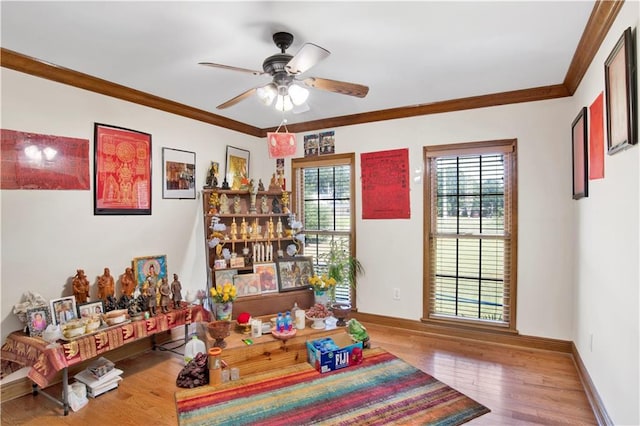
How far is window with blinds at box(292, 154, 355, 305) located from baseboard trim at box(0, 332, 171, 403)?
196 centimetres

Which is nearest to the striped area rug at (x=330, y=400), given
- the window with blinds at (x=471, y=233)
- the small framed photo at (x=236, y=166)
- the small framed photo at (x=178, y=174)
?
the window with blinds at (x=471, y=233)

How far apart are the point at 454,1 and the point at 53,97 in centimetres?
289

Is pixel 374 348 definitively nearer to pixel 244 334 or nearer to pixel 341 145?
pixel 244 334

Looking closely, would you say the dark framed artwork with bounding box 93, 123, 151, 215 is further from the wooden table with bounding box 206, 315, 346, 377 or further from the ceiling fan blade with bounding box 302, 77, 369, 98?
the ceiling fan blade with bounding box 302, 77, 369, 98

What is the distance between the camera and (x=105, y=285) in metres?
2.85

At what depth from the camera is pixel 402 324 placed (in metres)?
3.79

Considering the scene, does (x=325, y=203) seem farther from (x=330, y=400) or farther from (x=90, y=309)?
(x=90, y=309)

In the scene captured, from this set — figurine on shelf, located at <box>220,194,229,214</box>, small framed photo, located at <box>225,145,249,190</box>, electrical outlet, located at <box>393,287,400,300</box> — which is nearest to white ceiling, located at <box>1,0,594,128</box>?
figurine on shelf, located at <box>220,194,229,214</box>

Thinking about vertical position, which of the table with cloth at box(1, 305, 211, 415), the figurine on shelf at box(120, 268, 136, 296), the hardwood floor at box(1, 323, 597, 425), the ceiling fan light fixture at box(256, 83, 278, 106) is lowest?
the hardwood floor at box(1, 323, 597, 425)

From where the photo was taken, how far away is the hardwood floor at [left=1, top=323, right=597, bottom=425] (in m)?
2.22

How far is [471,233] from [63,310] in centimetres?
366

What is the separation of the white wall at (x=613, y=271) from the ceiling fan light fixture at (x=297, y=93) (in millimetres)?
1697

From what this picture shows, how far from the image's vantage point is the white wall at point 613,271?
158 cm

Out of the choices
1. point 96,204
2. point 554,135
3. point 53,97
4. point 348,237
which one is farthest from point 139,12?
point 554,135
